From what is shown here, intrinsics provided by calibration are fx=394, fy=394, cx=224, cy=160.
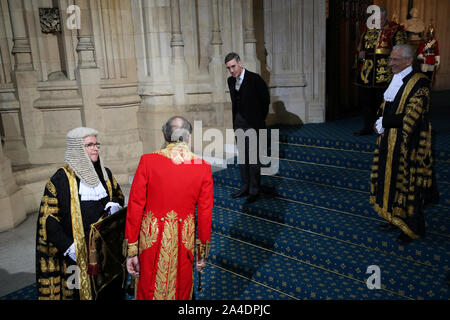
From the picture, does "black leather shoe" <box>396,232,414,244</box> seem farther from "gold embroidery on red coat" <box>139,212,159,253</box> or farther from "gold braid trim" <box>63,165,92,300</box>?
"gold braid trim" <box>63,165,92,300</box>

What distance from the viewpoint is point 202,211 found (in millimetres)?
2348

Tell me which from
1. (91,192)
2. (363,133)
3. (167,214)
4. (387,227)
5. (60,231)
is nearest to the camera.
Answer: (167,214)

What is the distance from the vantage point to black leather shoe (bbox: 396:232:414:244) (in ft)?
11.1

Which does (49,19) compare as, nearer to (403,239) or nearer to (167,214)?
(167,214)

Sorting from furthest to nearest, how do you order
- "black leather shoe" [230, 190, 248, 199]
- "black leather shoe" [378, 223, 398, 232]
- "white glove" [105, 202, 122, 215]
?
"black leather shoe" [230, 190, 248, 199], "black leather shoe" [378, 223, 398, 232], "white glove" [105, 202, 122, 215]

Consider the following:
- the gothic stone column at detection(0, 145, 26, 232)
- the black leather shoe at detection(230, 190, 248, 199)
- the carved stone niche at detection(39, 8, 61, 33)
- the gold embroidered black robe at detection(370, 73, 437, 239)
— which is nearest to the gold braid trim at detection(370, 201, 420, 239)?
the gold embroidered black robe at detection(370, 73, 437, 239)

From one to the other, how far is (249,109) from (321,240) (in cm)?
157

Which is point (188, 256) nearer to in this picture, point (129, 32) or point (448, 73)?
point (129, 32)

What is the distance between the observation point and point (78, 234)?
8.18 feet

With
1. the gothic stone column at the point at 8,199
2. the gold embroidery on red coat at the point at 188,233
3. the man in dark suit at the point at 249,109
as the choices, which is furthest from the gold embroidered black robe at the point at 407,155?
the gothic stone column at the point at 8,199

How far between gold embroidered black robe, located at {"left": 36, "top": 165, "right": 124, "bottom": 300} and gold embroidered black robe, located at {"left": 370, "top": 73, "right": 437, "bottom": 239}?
2.36 meters

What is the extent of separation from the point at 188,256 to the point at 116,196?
0.76 m

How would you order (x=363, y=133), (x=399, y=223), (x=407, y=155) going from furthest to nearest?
1. (x=363, y=133)
2. (x=399, y=223)
3. (x=407, y=155)

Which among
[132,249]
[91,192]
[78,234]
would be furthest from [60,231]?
[132,249]
